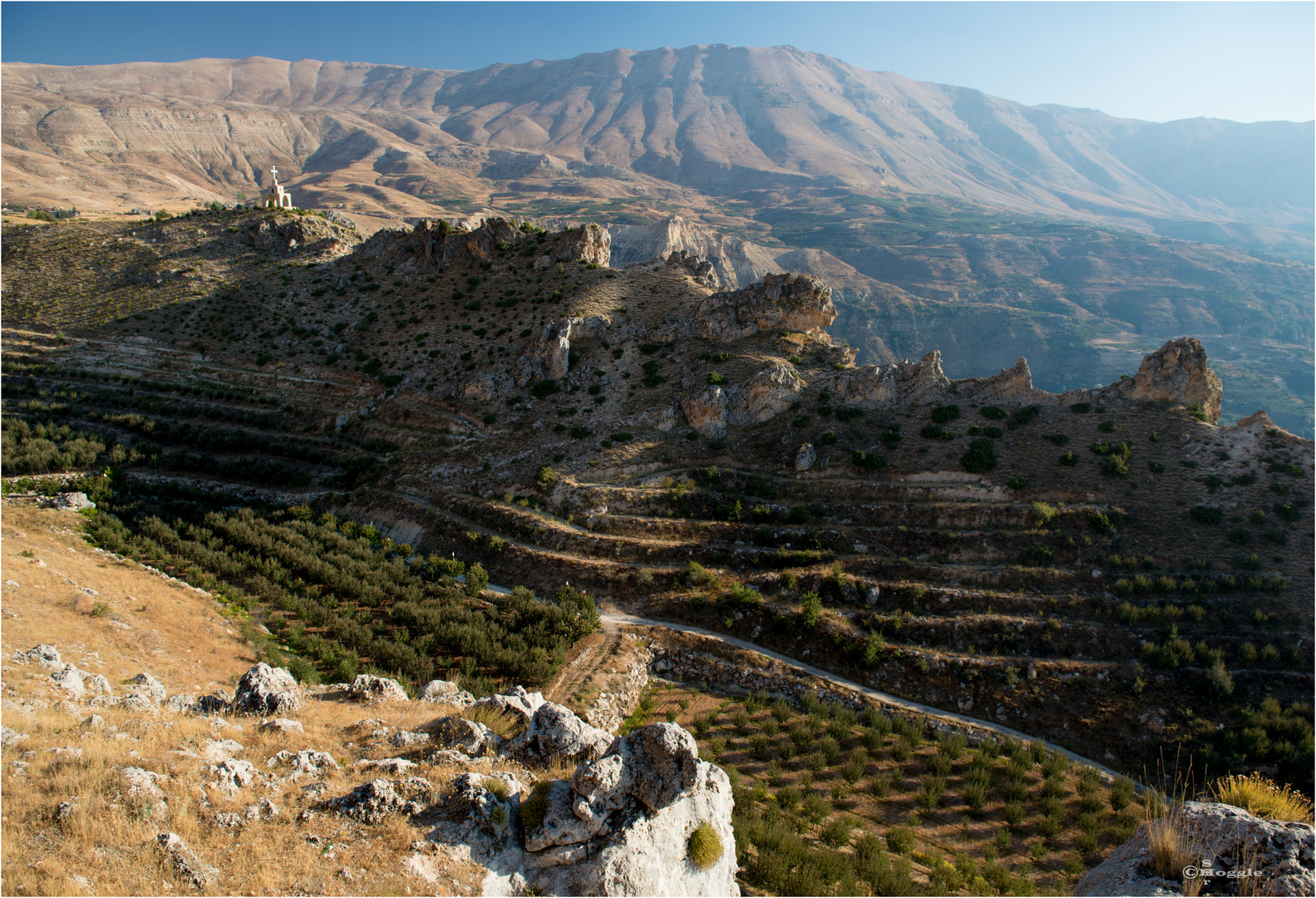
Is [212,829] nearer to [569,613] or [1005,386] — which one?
[569,613]

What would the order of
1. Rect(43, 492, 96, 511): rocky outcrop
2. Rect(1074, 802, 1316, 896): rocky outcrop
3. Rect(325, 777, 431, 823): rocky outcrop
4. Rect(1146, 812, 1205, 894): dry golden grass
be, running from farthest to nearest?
Rect(43, 492, 96, 511): rocky outcrop < Rect(325, 777, 431, 823): rocky outcrop < Rect(1146, 812, 1205, 894): dry golden grass < Rect(1074, 802, 1316, 896): rocky outcrop

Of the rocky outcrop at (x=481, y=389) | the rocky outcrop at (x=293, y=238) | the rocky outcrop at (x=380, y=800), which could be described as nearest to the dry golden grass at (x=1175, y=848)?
the rocky outcrop at (x=380, y=800)

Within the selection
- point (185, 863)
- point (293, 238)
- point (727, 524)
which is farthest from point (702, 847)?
point (293, 238)

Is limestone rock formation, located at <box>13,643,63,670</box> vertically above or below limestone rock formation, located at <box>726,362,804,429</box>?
below

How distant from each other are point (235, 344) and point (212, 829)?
61.3m

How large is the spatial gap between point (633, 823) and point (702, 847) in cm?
207

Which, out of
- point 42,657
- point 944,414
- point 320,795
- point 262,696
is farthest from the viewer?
point 944,414

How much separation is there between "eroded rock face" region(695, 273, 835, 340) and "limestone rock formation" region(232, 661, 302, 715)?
141 ft

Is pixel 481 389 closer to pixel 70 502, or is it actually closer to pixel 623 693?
pixel 70 502

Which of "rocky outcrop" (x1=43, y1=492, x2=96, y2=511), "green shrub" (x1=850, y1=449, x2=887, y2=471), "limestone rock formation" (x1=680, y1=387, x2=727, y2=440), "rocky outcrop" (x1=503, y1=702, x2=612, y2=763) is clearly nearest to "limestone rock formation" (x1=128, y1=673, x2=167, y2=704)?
"rocky outcrop" (x1=503, y1=702, x2=612, y2=763)

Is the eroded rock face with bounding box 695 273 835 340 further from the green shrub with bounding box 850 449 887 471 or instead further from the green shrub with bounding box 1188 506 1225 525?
the green shrub with bounding box 1188 506 1225 525

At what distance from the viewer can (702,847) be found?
1343cm

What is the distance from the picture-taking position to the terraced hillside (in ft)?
94.9

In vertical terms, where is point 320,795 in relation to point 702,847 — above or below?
above
